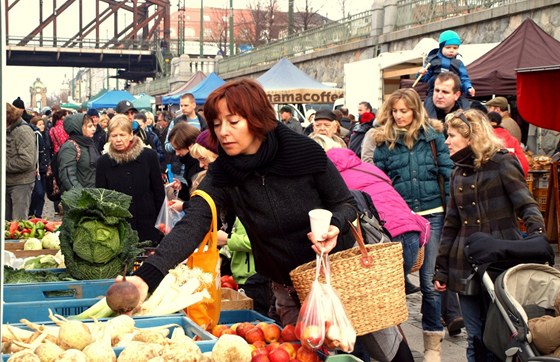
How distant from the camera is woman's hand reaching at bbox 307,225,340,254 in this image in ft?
12.3

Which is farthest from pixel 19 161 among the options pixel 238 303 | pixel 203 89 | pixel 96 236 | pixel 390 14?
pixel 390 14

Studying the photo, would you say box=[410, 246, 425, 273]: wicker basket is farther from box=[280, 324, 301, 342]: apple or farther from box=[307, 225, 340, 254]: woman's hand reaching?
box=[307, 225, 340, 254]: woman's hand reaching

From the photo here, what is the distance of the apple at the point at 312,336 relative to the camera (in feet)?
12.0

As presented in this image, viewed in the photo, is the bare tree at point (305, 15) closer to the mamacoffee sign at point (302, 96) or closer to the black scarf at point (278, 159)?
the mamacoffee sign at point (302, 96)

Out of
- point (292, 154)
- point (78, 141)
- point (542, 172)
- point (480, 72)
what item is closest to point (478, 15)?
point (480, 72)

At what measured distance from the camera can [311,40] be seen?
3300 cm

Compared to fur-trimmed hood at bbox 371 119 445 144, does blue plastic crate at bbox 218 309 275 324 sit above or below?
below

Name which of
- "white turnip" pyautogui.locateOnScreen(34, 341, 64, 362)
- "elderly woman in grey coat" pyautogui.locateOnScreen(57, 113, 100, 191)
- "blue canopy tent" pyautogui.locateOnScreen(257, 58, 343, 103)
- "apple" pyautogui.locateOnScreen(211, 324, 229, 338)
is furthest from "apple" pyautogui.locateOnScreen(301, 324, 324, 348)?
"blue canopy tent" pyautogui.locateOnScreen(257, 58, 343, 103)

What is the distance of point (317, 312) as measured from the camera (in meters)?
3.70

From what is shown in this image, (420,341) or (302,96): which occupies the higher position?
(302,96)

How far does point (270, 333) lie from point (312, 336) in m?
0.47

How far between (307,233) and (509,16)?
48.6 ft

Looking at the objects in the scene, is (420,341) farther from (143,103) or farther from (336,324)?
(143,103)

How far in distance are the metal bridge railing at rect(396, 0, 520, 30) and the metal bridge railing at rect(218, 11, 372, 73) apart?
2.53 m
